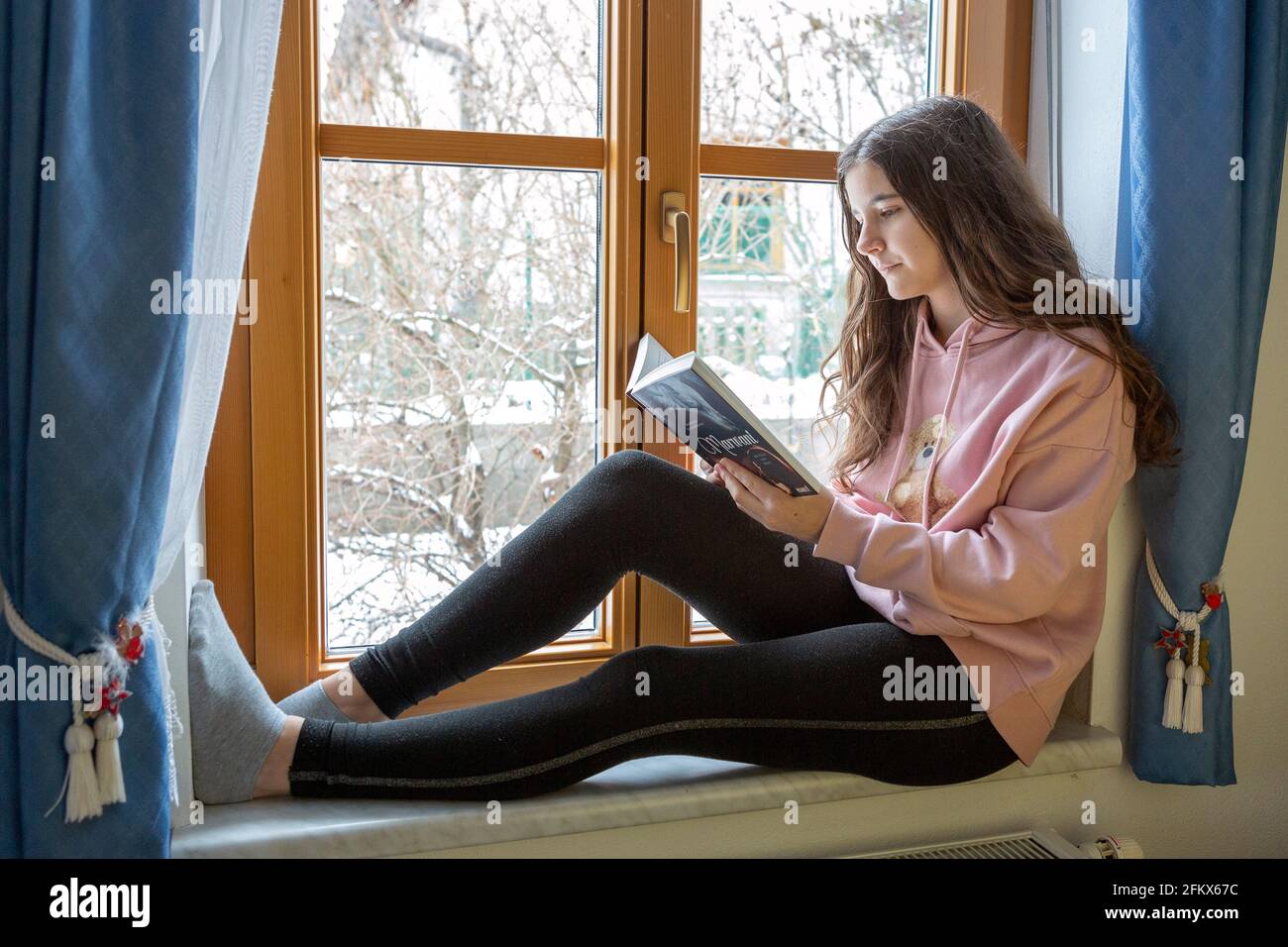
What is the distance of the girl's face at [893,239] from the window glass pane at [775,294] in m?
0.24

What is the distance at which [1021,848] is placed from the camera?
1492mm

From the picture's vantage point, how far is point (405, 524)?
66.3 inches

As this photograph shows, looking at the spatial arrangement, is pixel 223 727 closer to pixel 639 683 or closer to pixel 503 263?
pixel 639 683

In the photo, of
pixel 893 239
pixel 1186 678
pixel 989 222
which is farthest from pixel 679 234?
pixel 1186 678

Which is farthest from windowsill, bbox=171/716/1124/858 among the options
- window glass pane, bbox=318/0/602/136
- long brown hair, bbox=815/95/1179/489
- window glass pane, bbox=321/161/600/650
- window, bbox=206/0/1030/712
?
window glass pane, bbox=318/0/602/136

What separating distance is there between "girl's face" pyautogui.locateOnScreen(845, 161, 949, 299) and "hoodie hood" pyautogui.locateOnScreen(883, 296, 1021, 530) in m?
0.07

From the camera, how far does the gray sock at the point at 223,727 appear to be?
131 cm

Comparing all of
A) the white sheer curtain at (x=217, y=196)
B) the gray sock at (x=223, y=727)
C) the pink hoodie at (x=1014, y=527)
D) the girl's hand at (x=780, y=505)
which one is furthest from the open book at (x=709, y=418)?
the gray sock at (x=223, y=727)

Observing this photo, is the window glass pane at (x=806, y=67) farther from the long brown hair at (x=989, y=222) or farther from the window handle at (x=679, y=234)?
the long brown hair at (x=989, y=222)

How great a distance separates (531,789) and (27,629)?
1.91ft

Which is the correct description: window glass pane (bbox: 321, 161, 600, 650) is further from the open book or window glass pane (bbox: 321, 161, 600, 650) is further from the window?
the open book

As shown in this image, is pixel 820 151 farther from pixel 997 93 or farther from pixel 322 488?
pixel 322 488

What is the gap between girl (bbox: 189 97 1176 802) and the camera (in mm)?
1339
